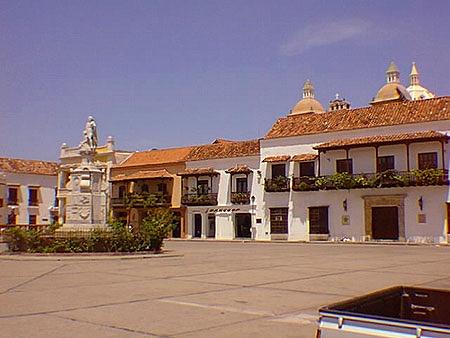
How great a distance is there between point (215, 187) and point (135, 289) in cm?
3356

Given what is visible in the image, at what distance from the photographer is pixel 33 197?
56.2 metres

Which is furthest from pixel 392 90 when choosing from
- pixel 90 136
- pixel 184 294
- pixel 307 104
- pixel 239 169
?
pixel 184 294

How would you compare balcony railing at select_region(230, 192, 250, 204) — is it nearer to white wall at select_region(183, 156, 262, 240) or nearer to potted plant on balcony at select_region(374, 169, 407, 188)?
white wall at select_region(183, 156, 262, 240)

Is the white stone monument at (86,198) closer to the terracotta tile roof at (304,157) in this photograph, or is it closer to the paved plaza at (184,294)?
the paved plaza at (184,294)

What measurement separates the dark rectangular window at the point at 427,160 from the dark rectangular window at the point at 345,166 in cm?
449

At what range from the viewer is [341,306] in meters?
3.57

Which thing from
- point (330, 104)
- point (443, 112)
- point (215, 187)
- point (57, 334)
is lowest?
point (57, 334)

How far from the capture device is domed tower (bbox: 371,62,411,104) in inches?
1988

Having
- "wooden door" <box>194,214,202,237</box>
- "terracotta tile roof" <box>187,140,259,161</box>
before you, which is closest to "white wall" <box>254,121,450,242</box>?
"terracotta tile roof" <box>187,140,259,161</box>

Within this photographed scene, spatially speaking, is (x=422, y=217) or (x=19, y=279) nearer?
(x=19, y=279)

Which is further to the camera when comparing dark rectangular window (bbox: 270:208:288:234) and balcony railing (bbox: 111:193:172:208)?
balcony railing (bbox: 111:193:172:208)

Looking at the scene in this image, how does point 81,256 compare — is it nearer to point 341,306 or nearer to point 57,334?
point 57,334

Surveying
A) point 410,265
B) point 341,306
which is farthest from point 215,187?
point 341,306

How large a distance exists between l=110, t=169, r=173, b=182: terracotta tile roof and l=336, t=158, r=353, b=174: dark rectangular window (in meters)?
15.4
